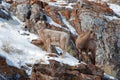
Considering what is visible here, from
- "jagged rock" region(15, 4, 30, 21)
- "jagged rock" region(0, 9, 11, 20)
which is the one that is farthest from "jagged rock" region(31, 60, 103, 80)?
"jagged rock" region(15, 4, 30, 21)

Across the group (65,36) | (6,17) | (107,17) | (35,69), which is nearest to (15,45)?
(65,36)

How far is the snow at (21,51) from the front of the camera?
14.9 m

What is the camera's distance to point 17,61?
14.9 meters

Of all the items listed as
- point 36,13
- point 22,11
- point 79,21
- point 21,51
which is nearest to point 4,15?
point 22,11

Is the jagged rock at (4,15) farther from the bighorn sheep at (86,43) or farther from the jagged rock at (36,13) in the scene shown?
the bighorn sheep at (86,43)

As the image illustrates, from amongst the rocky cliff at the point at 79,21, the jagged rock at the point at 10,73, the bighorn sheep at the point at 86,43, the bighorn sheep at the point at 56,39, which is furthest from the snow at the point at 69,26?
the jagged rock at the point at 10,73

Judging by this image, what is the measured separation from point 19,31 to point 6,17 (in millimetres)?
2910

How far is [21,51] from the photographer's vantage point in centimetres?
1634

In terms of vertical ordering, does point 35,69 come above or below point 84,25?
above

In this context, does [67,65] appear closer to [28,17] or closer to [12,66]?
[12,66]

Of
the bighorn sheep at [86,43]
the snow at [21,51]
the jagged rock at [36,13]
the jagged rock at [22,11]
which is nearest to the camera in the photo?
the snow at [21,51]

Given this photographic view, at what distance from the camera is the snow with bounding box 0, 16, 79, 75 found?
48.9 ft

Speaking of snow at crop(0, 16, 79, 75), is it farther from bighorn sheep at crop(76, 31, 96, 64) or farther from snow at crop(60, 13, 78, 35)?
snow at crop(60, 13, 78, 35)

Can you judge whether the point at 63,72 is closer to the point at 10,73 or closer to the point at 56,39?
the point at 10,73
